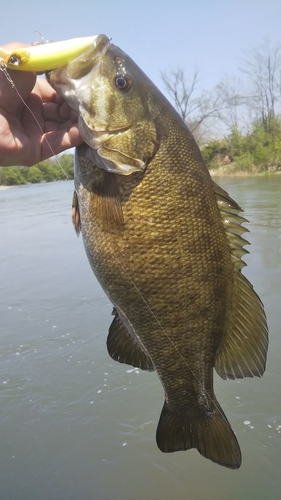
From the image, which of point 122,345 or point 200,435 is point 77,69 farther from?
point 200,435

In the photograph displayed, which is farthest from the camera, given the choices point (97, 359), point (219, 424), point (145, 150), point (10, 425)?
point (97, 359)

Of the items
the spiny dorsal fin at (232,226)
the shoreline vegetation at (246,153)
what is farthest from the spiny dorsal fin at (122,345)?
the shoreline vegetation at (246,153)

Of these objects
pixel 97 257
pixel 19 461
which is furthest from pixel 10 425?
pixel 97 257

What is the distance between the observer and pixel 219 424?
1.86 metres

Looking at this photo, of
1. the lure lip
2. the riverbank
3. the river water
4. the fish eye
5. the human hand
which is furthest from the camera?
the riverbank

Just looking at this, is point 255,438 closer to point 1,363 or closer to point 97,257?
point 97,257

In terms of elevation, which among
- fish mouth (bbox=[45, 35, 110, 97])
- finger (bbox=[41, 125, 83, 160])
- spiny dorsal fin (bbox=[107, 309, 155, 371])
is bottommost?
spiny dorsal fin (bbox=[107, 309, 155, 371])

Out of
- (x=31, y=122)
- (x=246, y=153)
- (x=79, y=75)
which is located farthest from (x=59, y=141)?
(x=246, y=153)

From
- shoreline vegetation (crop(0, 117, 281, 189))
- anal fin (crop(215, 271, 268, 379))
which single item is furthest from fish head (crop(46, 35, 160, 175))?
shoreline vegetation (crop(0, 117, 281, 189))

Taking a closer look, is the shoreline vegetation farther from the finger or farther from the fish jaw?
the fish jaw

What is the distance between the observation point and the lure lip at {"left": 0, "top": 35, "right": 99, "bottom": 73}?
163 centimetres

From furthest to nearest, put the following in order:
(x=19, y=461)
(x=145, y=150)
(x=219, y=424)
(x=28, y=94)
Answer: (x=19, y=461), (x=28, y=94), (x=219, y=424), (x=145, y=150)

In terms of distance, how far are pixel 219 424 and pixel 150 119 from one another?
4.39 feet

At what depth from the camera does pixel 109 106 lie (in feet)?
5.68
